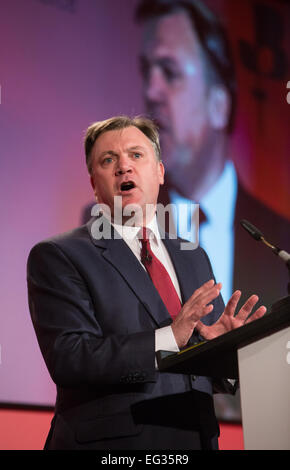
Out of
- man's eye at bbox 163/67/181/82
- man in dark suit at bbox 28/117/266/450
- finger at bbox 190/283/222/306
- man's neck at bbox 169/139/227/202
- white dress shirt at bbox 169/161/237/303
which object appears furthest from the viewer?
man's eye at bbox 163/67/181/82

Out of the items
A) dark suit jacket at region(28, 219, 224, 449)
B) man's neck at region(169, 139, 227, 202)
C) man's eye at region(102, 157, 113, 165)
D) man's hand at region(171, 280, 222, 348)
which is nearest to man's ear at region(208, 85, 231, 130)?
man's neck at region(169, 139, 227, 202)

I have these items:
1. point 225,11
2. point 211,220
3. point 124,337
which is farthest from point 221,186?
point 124,337

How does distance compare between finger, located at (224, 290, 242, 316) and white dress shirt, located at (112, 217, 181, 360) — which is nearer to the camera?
finger, located at (224, 290, 242, 316)

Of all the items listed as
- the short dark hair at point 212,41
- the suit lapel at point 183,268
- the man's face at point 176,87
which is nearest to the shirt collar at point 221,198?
the man's face at point 176,87

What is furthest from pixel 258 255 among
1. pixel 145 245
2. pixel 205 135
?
pixel 145 245

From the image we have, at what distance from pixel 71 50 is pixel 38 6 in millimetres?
293

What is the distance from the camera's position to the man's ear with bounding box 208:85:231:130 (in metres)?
3.88

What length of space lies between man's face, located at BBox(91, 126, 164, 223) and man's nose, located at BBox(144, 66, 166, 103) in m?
1.21

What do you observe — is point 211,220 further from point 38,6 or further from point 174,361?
point 174,361

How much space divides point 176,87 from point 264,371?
2.64 m

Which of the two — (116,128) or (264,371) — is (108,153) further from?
(264,371)

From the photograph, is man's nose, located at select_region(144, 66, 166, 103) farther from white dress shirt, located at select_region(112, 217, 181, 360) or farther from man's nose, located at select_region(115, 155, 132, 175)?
white dress shirt, located at select_region(112, 217, 181, 360)
